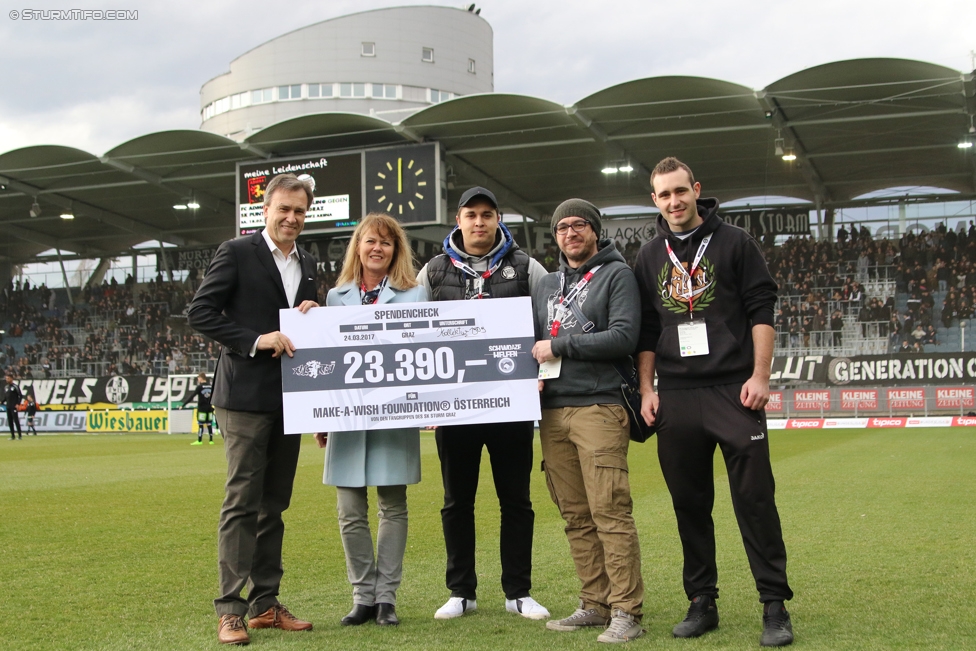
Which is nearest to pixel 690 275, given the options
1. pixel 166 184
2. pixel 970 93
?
pixel 970 93

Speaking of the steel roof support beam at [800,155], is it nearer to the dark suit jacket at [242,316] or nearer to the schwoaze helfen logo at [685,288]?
the schwoaze helfen logo at [685,288]

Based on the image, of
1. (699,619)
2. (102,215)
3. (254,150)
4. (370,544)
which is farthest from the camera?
(102,215)

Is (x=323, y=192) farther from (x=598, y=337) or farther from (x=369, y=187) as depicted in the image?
(x=598, y=337)

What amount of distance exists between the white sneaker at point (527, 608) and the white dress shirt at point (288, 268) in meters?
1.96

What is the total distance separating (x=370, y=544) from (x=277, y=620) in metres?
0.58

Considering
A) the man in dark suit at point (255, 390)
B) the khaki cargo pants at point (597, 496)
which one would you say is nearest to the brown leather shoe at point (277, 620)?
the man in dark suit at point (255, 390)

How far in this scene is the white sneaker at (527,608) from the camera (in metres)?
4.74

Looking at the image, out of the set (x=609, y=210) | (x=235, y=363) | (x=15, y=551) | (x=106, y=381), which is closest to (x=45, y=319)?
(x=106, y=381)

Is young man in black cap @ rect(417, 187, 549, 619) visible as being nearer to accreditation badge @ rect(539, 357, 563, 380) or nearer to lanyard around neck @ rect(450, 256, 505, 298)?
lanyard around neck @ rect(450, 256, 505, 298)

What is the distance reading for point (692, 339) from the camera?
14.7 ft

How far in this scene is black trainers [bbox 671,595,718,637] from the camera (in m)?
4.25

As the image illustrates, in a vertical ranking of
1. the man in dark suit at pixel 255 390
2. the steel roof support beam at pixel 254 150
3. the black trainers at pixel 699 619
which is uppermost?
the steel roof support beam at pixel 254 150

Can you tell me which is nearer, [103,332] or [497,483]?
[497,483]

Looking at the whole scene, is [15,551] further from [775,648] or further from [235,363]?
[775,648]
